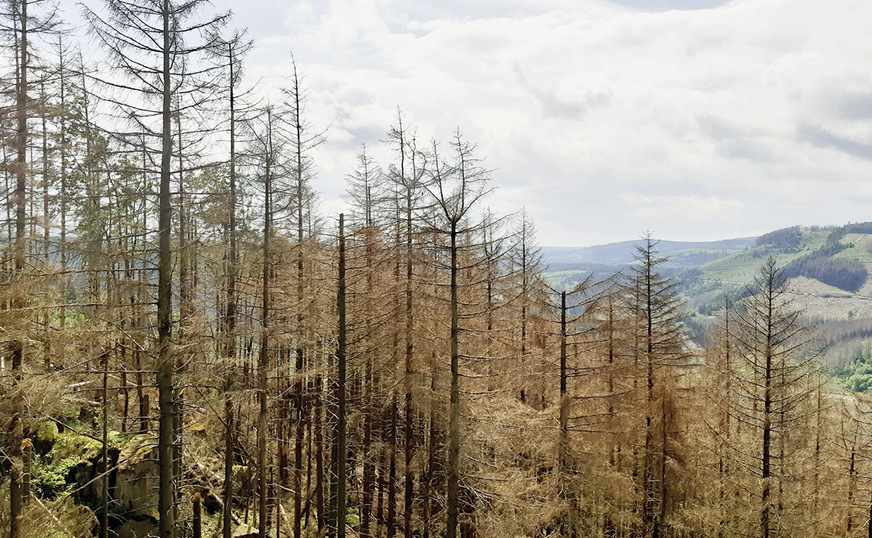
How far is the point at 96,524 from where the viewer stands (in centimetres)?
1462

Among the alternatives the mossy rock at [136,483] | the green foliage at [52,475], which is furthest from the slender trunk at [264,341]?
the green foliage at [52,475]

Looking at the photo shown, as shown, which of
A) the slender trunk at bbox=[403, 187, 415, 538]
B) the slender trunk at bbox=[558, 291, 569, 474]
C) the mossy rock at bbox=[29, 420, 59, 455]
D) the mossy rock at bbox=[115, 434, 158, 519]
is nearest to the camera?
the slender trunk at bbox=[403, 187, 415, 538]

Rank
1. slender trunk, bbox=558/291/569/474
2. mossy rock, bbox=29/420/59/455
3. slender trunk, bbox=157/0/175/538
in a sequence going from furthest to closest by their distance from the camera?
mossy rock, bbox=29/420/59/455 → slender trunk, bbox=558/291/569/474 → slender trunk, bbox=157/0/175/538

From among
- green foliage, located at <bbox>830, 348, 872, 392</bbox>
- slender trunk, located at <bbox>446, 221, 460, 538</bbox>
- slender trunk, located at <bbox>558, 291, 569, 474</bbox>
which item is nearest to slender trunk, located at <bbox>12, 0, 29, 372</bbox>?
slender trunk, located at <bbox>446, 221, 460, 538</bbox>

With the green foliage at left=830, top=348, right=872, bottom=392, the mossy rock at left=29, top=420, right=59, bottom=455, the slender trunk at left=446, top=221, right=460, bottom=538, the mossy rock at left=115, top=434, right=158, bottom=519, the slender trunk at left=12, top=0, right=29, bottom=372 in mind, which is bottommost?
the green foliage at left=830, top=348, right=872, bottom=392

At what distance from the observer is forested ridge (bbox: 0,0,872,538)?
9.77 meters

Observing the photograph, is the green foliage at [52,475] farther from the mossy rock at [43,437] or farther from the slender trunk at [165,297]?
the slender trunk at [165,297]

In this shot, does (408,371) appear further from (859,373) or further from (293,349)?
(859,373)

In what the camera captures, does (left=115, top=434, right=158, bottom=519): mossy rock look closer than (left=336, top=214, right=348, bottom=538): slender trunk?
No

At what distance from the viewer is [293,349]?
1405 cm

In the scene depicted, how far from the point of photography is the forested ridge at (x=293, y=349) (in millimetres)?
9766

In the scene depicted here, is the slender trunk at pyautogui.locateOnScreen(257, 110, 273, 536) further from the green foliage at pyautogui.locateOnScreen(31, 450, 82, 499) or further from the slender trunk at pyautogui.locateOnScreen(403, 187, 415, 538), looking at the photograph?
the green foliage at pyautogui.locateOnScreen(31, 450, 82, 499)

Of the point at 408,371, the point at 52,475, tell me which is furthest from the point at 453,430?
the point at 52,475

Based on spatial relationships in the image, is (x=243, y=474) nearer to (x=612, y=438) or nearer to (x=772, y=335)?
(x=612, y=438)
